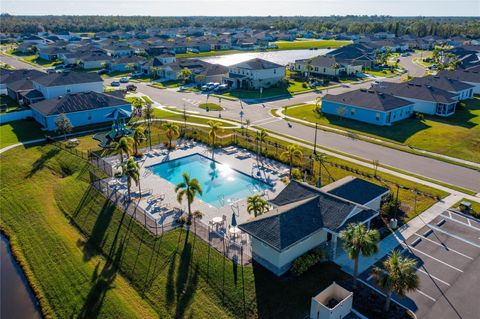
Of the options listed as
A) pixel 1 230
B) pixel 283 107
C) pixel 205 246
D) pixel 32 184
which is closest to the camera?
pixel 205 246

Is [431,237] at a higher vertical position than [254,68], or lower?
lower

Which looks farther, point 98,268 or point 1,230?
point 1,230

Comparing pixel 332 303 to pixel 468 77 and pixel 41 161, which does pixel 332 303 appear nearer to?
pixel 41 161

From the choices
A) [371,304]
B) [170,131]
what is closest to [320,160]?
[170,131]

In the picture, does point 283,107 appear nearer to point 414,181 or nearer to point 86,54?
point 414,181

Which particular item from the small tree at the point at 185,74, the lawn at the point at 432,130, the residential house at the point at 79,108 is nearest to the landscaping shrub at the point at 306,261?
the lawn at the point at 432,130

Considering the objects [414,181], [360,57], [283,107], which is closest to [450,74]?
[360,57]

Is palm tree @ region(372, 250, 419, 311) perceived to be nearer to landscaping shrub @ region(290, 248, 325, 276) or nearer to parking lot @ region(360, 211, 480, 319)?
parking lot @ region(360, 211, 480, 319)
